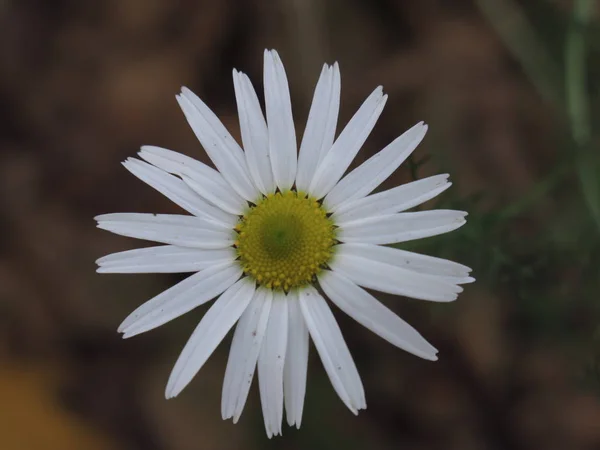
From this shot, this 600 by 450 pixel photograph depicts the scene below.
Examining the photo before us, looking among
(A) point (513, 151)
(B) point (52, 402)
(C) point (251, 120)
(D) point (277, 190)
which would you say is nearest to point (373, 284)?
(D) point (277, 190)

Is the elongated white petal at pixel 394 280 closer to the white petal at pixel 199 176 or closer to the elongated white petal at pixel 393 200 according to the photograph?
the elongated white petal at pixel 393 200

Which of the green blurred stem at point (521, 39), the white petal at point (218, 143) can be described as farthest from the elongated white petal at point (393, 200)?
the green blurred stem at point (521, 39)

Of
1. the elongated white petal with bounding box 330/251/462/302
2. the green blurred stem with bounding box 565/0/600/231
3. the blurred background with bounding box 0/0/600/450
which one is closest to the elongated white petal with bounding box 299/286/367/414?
the elongated white petal with bounding box 330/251/462/302

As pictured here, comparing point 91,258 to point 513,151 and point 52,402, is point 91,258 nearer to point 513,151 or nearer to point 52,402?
point 52,402

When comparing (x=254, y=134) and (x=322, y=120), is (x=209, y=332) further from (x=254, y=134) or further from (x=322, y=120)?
(x=322, y=120)

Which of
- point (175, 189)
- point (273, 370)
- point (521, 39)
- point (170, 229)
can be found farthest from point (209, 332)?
point (521, 39)

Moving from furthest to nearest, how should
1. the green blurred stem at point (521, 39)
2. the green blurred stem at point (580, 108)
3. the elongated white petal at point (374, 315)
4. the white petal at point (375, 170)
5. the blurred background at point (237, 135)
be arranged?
the green blurred stem at point (521, 39) → the blurred background at point (237, 135) → the green blurred stem at point (580, 108) → the white petal at point (375, 170) → the elongated white petal at point (374, 315)

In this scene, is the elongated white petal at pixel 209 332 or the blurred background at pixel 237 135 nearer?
the elongated white petal at pixel 209 332

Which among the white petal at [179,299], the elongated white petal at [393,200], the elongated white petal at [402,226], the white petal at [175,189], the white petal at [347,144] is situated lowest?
the white petal at [179,299]

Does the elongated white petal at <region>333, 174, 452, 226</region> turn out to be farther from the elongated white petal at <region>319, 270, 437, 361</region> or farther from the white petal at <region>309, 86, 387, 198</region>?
the elongated white petal at <region>319, 270, 437, 361</region>
